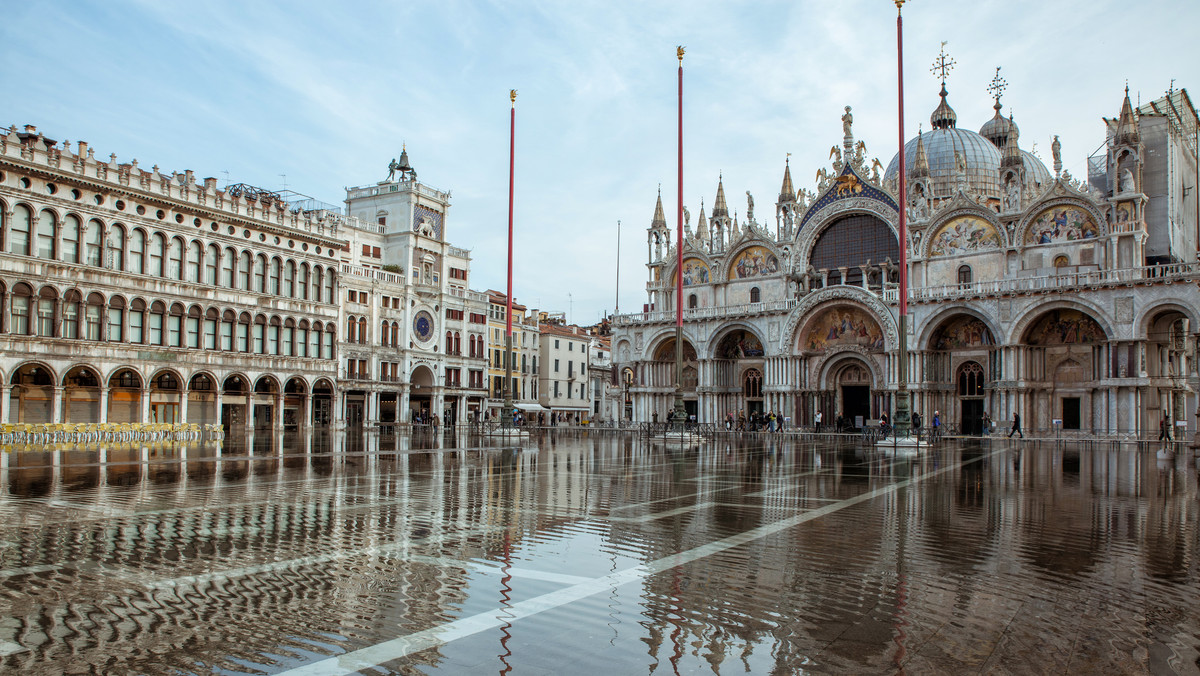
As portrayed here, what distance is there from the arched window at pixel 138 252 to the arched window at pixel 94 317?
7.89 ft

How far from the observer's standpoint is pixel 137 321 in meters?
43.1

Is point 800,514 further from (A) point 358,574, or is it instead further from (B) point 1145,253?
(B) point 1145,253

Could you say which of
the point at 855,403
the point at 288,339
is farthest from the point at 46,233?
the point at 855,403

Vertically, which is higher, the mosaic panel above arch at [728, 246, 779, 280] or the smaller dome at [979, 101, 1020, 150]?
the smaller dome at [979, 101, 1020, 150]

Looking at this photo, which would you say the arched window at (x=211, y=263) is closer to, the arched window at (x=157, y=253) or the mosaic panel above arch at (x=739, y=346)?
the arched window at (x=157, y=253)

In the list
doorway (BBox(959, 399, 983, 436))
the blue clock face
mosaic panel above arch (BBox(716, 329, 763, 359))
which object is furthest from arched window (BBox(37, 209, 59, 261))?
doorway (BBox(959, 399, 983, 436))

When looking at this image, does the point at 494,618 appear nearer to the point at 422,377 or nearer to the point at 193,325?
the point at 193,325

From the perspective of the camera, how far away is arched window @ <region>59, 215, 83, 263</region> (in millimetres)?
39750

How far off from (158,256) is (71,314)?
5571 mm

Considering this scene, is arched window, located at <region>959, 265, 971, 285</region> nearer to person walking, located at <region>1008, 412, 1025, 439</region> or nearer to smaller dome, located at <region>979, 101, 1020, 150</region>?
person walking, located at <region>1008, 412, 1025, 439</region>

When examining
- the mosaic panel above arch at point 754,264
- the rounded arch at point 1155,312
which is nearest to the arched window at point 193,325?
the mosaic panel above arch at point 754,264

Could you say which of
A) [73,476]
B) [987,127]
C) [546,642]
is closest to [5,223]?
[73,476]

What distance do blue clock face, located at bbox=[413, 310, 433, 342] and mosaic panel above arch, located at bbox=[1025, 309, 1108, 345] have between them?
3990cm

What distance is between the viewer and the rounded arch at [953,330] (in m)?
47.2
